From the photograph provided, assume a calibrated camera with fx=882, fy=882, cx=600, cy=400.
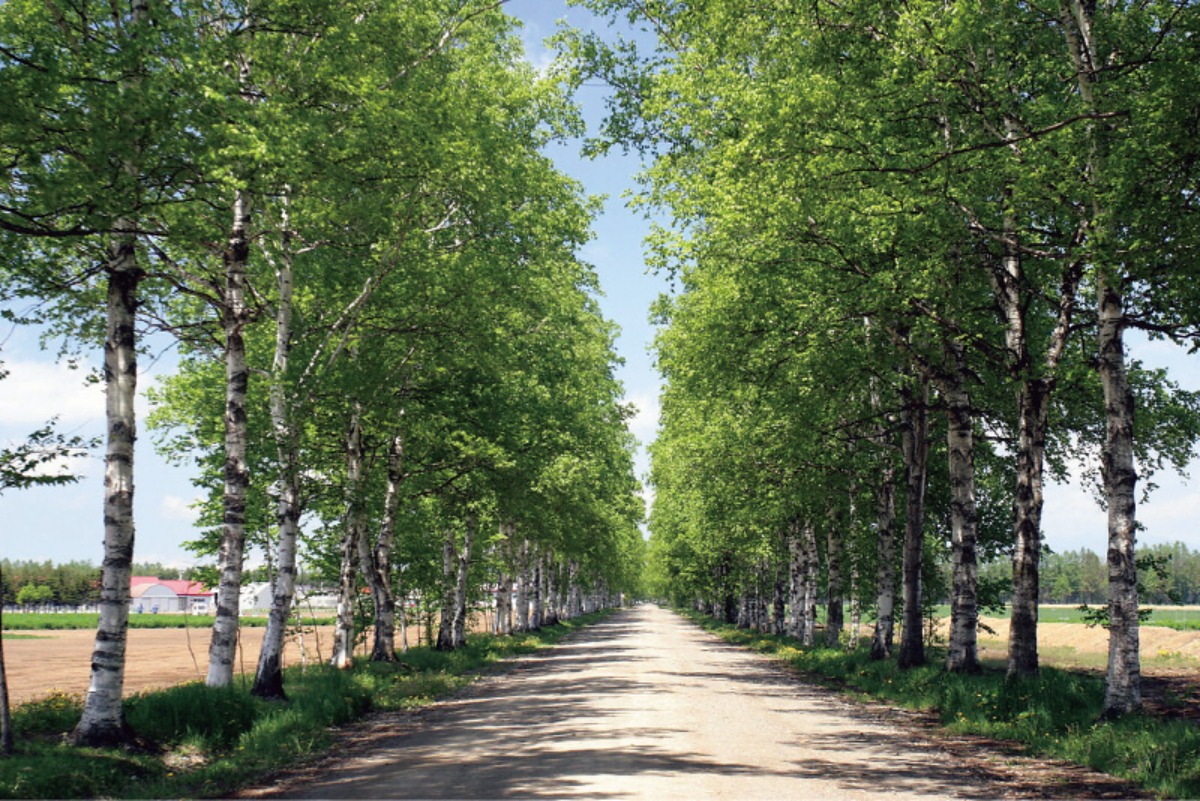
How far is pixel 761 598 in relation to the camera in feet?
181

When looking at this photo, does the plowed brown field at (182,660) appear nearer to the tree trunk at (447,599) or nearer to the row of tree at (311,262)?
the tree trunk at (447,599)

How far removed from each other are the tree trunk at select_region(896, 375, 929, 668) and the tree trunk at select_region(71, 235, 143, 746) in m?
17.3

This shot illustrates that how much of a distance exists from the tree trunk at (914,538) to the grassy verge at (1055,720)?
64 cm

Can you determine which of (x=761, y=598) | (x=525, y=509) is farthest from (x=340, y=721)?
(x=761, y=598)

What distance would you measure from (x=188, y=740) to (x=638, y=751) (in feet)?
20.1

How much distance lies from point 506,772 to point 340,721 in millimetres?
6422

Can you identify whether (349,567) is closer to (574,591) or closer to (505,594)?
(505,594)

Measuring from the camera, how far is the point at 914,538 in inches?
899

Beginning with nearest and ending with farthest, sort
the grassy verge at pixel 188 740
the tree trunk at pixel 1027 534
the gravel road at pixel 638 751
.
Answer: the grassy verge at pixel 188 740
the gravel road at pixel 638 751
the tree trunk at pixel 1027 534

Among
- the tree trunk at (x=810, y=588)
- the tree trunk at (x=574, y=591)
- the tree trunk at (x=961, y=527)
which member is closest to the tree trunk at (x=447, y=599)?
the tree trunk at (x=810, y=588)

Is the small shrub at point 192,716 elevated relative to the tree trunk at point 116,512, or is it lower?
lower

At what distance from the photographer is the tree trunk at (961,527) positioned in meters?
19.2

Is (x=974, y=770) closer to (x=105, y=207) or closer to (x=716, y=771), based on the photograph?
(x=716, y=771)

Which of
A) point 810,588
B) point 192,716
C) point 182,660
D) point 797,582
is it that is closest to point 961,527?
point 192,716
